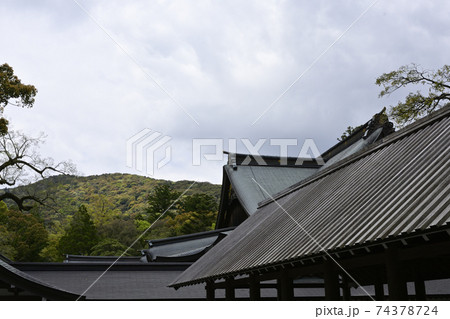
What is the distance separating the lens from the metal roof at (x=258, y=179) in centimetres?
1962

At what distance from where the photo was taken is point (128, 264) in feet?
52.7

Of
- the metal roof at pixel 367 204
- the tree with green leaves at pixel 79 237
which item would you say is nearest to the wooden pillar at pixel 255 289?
the metal roof at pixel 367 204

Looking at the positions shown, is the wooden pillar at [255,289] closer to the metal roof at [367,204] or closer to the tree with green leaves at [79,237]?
the metal roof at [367,204]

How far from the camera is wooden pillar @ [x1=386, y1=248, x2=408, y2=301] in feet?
14.4

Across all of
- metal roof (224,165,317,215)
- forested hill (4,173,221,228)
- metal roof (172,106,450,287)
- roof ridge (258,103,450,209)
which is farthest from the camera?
forested hill (4,173,221,228)

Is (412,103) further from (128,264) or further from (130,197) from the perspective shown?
(130,197)

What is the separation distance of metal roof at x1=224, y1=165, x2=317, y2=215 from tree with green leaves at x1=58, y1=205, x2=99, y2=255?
2129cm

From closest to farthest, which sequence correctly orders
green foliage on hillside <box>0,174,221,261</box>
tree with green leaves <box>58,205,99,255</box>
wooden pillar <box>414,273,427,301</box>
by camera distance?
1. wooden pillar <box>414,273,427,301</box>
2. green foliage on hillside <box>0,174,221,261</box>
3. tree with green leaves <box>58,205,99,255</box>

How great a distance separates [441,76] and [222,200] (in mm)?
11168

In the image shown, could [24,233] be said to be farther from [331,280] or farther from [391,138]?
[331,280]

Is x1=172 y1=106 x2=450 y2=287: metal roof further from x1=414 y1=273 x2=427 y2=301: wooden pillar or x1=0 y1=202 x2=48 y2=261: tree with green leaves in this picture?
x1=0 y1=202 x2=48 y2=261: tree with green leaves

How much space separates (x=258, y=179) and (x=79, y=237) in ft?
73.6

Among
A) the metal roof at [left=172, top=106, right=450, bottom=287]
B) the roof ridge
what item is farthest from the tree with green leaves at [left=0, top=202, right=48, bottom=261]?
the roof ridge

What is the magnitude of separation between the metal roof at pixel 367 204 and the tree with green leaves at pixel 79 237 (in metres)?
32.2
